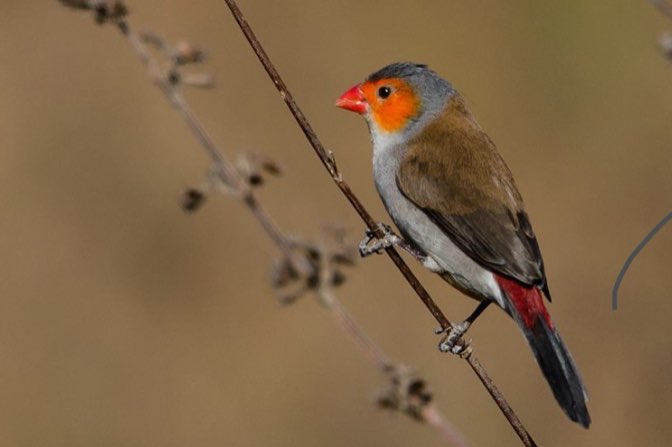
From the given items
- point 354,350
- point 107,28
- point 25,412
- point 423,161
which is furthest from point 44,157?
point 423,161

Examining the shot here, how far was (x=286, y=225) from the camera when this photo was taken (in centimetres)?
830

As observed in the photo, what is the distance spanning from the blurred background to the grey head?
2.70 m

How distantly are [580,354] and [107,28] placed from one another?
4.63 metres

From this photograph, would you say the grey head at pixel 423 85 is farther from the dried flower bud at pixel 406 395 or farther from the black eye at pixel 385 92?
the dried flower bud at pixel 406 395

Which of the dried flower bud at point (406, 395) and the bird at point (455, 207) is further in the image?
the bird at point (455, 207)

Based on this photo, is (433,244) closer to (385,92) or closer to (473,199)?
(473,199)

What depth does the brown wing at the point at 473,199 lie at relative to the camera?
408 cm

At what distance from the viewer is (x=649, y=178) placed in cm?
833

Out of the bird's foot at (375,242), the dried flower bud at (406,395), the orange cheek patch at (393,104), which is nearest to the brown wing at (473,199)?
the orange cheek patch at (393,104)

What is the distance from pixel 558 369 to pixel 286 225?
4.64 meters

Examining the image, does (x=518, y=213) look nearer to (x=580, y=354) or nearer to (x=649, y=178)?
(x=580, y=354)

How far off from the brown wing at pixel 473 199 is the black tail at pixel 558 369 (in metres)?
0.18

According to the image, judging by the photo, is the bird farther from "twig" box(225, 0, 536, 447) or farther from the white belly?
"twig" box(225, 0, 536, 447)

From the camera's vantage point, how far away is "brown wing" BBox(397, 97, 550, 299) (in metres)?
4.08
